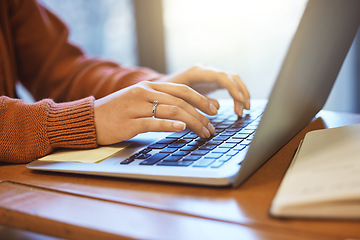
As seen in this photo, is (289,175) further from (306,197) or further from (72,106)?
(72,106)

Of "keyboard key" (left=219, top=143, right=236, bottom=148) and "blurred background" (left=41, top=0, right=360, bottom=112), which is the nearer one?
"keyboard key" (left=219, top=143, right=236, bottom=148)

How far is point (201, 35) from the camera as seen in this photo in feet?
6.06

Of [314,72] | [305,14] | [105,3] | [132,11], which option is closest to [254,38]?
[132,11]

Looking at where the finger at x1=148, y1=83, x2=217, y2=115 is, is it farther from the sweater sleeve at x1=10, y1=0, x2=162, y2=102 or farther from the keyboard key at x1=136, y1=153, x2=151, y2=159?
the sweater sleeve at x1=10, y1=0, x2=162, y2=102

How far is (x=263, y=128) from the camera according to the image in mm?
388

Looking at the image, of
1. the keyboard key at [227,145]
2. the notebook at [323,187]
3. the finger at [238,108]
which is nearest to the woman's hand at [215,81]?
the finger at [238,108]

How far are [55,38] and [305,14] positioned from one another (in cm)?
94

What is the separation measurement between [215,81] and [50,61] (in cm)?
57

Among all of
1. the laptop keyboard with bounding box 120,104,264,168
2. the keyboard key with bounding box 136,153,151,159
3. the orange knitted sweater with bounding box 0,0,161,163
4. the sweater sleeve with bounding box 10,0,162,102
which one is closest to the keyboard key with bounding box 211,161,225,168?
the laptop keyboard with bounding box 120,104,264,168

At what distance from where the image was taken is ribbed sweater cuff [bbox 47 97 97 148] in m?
0.56

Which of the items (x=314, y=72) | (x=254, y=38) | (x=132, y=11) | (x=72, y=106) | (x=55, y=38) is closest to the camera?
(x=314, y=72)

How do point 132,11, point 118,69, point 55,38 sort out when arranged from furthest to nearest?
1. point 132,11
2. point 55,38
3. point 118,69

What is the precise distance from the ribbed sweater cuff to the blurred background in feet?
3.63

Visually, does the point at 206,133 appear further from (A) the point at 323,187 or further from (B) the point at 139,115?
(A) the point at 323,187
